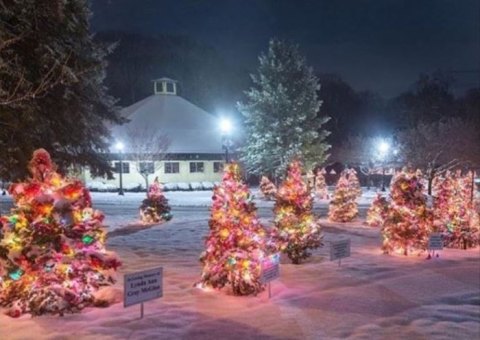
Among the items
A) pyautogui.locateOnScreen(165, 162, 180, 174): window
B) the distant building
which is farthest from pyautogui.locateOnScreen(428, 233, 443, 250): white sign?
pyautogui.locateOnScreen(165, 162, 180, 174): window

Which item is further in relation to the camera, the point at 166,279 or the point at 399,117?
the point at 399,117

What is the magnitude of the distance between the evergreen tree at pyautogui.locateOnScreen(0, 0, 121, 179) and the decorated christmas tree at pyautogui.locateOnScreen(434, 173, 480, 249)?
10905 millimetres

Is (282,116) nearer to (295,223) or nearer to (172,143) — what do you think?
(172,143)

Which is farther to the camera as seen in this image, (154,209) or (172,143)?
(172,143)

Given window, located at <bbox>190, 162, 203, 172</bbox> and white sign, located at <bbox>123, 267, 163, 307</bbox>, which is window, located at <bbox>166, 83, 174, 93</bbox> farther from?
white sign, located at <bbox>123, 267, 163, 307</bbox>

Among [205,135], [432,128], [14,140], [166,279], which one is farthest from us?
[205,135]

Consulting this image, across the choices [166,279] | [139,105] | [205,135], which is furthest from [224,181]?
[139,105]

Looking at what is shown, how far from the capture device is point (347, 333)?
8.84 metres

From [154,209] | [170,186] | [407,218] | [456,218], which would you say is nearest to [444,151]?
[170,186]

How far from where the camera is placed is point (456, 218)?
18.6 meters

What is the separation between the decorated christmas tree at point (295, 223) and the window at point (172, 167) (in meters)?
36.2

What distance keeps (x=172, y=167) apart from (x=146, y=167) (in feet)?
21.2

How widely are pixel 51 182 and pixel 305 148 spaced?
118 feet

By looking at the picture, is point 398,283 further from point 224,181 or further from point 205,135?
point 205,135
